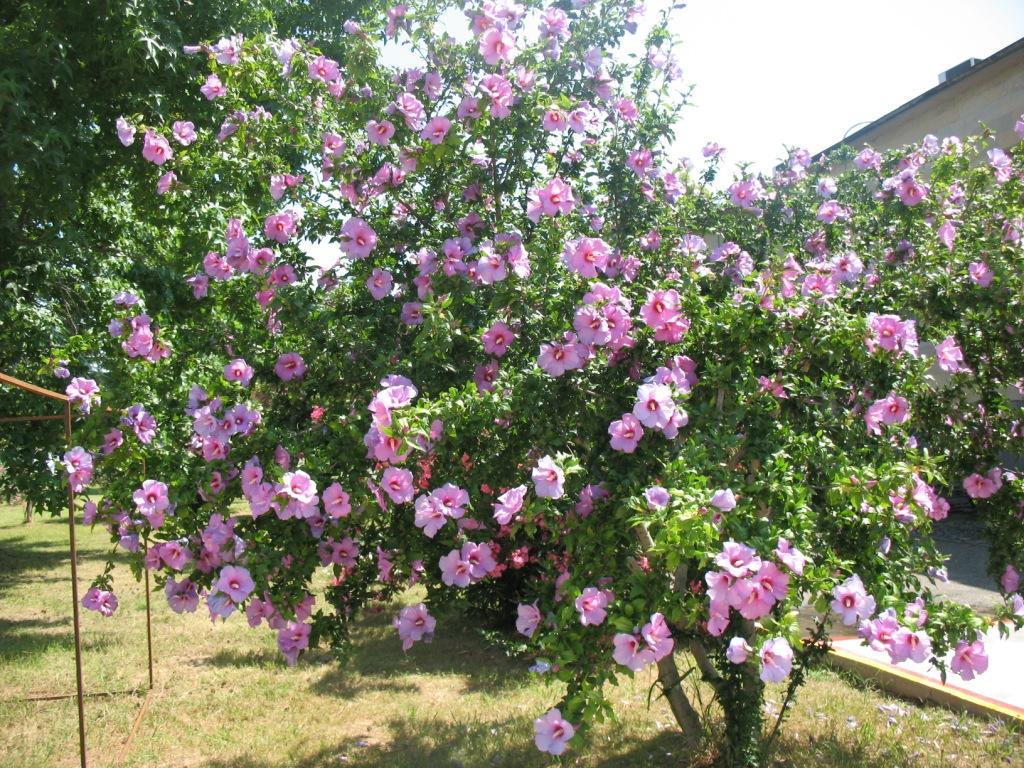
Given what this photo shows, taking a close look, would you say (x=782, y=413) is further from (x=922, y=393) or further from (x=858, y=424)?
(x=922, y=393)

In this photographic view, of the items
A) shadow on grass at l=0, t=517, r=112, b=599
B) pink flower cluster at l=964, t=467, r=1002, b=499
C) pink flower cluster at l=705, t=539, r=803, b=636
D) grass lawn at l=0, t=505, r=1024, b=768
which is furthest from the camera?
shadow on grass at l=0, t=517, r=112, b=599

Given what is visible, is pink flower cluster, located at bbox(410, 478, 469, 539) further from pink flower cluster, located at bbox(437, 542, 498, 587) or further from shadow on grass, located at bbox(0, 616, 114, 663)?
shadow on grass, located at bbox(0, 616, 114, 663)

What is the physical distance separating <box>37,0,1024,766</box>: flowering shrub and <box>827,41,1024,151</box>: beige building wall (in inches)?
371

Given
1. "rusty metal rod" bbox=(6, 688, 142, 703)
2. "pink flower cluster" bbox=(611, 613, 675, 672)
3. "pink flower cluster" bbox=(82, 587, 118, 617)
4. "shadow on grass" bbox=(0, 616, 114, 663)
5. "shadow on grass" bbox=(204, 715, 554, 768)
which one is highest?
"pink flower cluster" bbox=(82, 587, 118, 617)

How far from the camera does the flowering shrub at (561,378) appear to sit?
247 centimetres

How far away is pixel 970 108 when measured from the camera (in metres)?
12.7

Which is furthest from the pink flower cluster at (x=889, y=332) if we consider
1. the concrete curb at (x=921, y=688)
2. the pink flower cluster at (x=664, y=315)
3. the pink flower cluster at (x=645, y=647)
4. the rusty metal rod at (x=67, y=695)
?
the rusty metal rod at (x=67, y=695)

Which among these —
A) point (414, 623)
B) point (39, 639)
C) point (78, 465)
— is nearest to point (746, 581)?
point (414, 623)

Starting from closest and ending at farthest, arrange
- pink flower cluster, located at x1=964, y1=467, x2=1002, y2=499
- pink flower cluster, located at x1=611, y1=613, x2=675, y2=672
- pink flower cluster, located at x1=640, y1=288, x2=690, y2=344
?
1. pink flower cluster, located at x1=611, y1=613, x2=675, y2=672
2. pink flower cluster, located at x1=640, y1=288, x2=690, y2=344
3. pink flower cluster, located at x1=964, y1=467, x2=1002, y2=499

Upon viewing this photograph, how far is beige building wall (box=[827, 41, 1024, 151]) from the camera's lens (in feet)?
39.2

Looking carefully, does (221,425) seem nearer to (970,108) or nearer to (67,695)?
(67,695)

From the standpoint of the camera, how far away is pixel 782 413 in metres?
2.92

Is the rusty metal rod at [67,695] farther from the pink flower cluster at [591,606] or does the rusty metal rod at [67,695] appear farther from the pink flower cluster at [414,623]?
the pink flower cluster at [591,606]

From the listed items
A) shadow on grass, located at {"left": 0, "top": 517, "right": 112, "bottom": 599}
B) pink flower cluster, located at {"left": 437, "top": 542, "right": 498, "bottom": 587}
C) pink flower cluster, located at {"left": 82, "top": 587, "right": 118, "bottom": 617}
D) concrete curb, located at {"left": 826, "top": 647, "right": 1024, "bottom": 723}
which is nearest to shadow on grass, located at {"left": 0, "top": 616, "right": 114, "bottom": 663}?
shadow on grass, located at {"left": 0, "top": 517, "right": 112, "bottom": 599}
